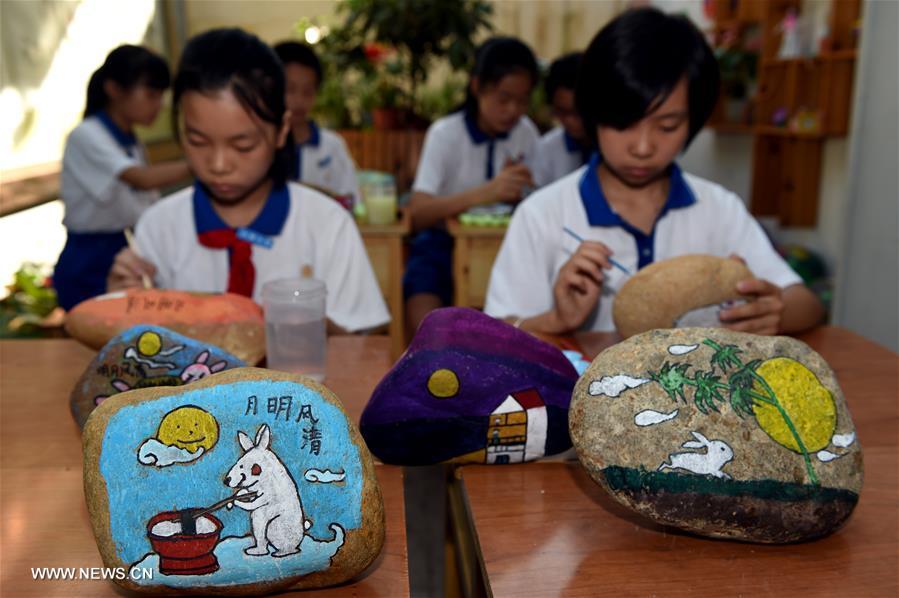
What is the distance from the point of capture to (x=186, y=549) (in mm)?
518

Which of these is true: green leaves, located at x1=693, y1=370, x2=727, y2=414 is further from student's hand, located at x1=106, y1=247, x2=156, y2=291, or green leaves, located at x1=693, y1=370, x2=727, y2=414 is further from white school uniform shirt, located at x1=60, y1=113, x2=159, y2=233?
white school uniform shirt, located at x1=60, y1=113, x2=159, y2=233

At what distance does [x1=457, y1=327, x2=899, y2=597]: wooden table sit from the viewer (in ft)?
1.79

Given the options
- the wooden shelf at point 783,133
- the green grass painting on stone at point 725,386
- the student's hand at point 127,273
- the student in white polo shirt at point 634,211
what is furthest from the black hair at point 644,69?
the wooden shelf at point 783,133

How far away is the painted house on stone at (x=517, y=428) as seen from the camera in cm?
70

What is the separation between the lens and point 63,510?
0.65 m

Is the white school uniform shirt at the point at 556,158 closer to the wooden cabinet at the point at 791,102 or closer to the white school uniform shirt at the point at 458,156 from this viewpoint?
the white school uniform shirt at the point at 458,156

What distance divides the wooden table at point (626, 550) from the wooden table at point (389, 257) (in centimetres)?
146

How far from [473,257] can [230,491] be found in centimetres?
171

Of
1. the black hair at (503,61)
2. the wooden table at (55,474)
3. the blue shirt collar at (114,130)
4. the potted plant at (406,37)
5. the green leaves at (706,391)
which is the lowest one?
the wooden table at (55,474)

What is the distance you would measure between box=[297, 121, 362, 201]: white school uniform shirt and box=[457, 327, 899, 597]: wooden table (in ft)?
7.38

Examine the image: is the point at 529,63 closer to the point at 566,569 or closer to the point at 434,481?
the point at 434,481

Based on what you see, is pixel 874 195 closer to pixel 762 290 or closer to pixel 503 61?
pixel 503 61

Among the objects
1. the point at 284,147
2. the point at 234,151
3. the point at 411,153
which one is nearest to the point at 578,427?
the point at 234,151

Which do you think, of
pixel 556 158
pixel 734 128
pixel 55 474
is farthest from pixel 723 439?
pixel 734 128
